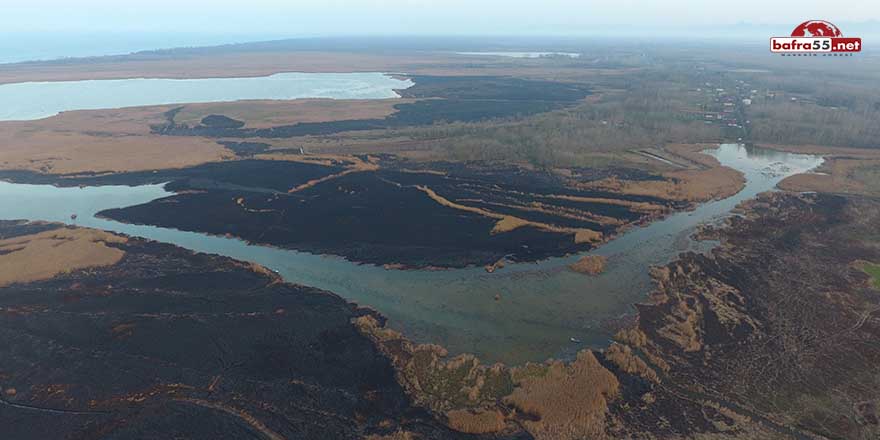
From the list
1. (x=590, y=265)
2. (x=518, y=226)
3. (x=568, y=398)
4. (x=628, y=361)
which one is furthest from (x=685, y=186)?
(x=568, y=398)

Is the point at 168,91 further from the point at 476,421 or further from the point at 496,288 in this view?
the point at 476,421

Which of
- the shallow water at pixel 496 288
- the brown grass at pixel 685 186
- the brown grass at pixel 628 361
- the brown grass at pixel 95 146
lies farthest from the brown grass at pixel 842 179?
the brown grass at pixel 95 146

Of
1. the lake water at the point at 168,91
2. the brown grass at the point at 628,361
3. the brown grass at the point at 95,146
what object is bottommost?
the brown grass at the point at 628,361

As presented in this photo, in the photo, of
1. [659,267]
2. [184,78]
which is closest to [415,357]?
[659,267]

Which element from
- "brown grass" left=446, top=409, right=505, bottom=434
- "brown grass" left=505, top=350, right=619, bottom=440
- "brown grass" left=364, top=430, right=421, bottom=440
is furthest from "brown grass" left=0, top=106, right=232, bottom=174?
"brown grass" left=505, top=350, right=619, bottom=440

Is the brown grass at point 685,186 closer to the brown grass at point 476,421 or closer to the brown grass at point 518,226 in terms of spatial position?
the brown grass at point 518,226
